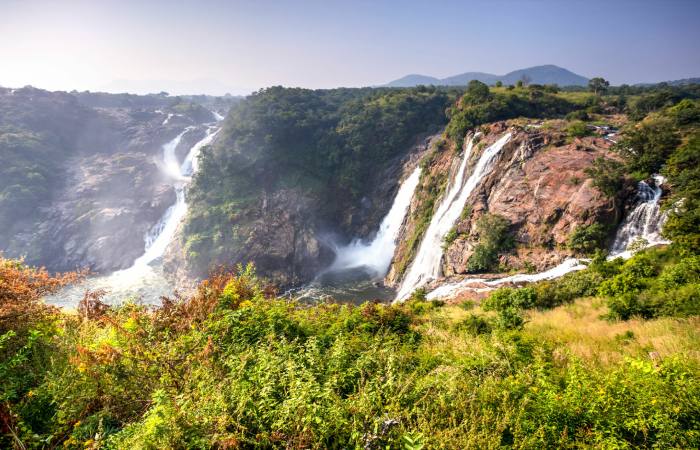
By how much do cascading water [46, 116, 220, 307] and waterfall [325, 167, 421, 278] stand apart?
22.1 meters

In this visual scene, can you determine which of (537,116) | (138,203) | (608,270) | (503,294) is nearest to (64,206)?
(138,203)

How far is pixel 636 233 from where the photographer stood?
19.4 metres

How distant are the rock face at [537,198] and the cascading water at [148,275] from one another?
33454 millimetres

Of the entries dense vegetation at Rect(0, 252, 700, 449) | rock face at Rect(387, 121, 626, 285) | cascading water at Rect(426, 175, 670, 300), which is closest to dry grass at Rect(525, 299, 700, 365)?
dense vegetation at Rect(0, 252, 700, 449)

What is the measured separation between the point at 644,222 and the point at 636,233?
2.56ft

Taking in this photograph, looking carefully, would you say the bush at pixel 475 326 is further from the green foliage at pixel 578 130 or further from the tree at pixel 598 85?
the tree at pixel 598 85

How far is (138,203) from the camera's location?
173 ft

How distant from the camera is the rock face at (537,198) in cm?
2175

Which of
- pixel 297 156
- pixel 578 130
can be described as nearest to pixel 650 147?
pixel 578 130

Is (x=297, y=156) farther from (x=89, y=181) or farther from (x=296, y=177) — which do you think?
(x=89, y=181)

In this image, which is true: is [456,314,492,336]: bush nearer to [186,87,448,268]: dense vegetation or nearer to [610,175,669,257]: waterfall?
[610,175,669,257]: waterfall

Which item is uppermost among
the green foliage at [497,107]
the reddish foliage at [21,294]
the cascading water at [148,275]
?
the green foliage at [497,107]

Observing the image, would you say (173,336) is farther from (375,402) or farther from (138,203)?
(138,203)

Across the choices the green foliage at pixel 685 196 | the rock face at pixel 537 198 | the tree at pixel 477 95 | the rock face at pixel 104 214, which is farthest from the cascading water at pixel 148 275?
the green foliage at pixel 685 196
